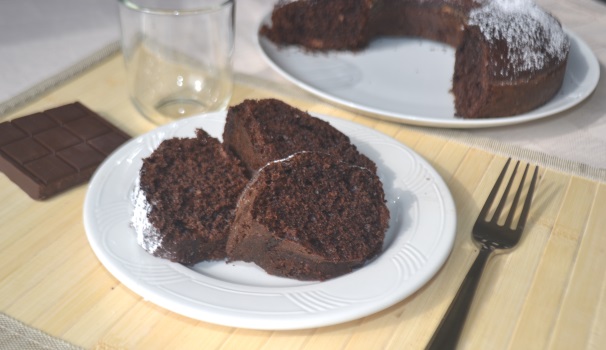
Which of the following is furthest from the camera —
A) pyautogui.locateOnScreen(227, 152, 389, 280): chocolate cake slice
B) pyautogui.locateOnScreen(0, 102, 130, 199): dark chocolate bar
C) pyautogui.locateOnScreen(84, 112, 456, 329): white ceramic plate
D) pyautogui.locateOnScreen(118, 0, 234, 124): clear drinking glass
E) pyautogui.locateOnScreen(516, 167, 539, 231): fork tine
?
pyautogui.locateOnScreen(118, 0, 234, 124): clear drinking glass

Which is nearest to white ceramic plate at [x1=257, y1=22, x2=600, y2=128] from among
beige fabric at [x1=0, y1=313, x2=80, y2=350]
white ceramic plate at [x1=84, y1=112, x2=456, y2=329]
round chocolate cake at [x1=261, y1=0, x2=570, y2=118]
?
round chocolate cake at [x1=261, y1=0, x2=570, y2=118]

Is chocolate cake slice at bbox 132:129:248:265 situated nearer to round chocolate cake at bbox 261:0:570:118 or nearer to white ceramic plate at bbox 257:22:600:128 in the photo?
white ceramic plate at bbox 257:22:600:128

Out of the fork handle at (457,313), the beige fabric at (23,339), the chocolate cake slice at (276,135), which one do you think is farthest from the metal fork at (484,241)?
the beige fabric at (23,339)

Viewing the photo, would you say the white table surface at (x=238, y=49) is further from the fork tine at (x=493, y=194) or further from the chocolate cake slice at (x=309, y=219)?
the chocolate cake slice at (x=309, y=219)

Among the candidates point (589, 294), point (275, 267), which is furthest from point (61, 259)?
point (589, 294)

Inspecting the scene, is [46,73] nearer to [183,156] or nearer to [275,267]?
[183,156]

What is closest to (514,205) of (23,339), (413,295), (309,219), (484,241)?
(484,241)
